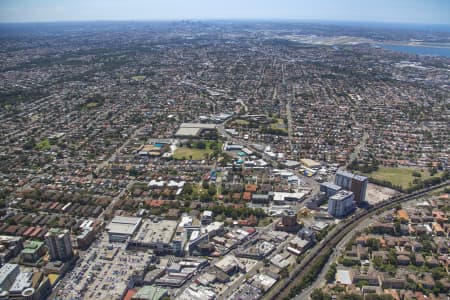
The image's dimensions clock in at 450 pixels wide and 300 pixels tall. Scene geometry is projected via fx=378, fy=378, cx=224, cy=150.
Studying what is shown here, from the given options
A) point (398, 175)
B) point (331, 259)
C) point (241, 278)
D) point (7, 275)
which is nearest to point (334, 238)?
point (331, 259)

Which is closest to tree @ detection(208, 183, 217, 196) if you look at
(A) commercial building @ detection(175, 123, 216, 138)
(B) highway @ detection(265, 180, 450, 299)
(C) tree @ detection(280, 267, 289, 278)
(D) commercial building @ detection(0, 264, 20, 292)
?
(B) highway @ detection(265, 180, 450, 299)

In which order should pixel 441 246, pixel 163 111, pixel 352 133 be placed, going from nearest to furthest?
pixel 441 246
pixel 352 133
pixel 163 111

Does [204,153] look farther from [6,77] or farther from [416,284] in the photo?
[6,77]

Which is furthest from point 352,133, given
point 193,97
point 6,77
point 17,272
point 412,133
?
point 6,77

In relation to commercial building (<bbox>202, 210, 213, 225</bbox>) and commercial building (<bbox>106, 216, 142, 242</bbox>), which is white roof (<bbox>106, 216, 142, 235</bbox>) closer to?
commercial building (<bbox>106, 216, 142, 242</bbox>)

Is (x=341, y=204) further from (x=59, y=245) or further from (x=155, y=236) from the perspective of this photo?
(x=59, y=245)

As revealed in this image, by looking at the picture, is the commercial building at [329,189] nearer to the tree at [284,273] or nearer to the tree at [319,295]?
the tree at [284,273]
